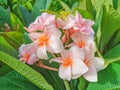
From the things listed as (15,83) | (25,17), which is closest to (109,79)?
(15,83)

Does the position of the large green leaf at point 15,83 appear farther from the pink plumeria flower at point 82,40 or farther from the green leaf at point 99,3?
the green leaf at point 99,3

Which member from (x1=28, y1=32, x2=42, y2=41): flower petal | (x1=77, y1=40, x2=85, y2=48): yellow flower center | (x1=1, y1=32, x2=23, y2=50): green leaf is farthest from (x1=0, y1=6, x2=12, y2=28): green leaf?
(x1=77, y1=40, x2=85, y2=48): yellow flower center

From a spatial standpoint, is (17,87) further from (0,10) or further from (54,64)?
(0,10)

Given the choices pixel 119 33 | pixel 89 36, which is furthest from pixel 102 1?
pixel 89 36

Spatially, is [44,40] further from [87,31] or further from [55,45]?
[87,31]

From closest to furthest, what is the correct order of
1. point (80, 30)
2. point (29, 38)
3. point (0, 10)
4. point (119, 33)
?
point (80, 30) < point (29, 38) < point (119, 33) < point (0, 10)

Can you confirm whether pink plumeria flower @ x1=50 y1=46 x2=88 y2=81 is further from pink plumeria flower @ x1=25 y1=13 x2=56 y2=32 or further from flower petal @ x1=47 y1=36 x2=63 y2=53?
pink plumeria flower @ x1=25 y1=13 x2=56 y2=32
